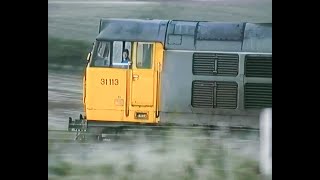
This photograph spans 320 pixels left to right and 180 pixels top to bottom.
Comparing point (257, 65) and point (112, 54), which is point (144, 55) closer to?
point (112, 54)

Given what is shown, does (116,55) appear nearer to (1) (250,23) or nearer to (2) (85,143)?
(2) (85,143)

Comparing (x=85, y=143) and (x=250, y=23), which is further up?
(x=250, y=23)

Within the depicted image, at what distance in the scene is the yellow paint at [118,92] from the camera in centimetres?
357

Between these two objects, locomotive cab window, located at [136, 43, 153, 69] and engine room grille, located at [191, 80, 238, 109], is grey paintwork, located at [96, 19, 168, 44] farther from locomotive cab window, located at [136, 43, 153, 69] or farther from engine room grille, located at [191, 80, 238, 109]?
engine room grille, located at [191, 80, 238, 109]

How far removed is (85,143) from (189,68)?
75 centimetres

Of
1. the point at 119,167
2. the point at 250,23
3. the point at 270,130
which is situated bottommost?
the point at 119,167

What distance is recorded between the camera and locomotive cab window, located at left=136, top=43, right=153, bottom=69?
3586 millimetres

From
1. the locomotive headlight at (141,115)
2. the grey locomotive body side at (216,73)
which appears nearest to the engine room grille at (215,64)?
the grey locomotive body side at (216,73)

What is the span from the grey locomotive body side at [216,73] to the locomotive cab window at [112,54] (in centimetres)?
23

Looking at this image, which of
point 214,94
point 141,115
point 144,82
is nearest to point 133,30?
point 144,82

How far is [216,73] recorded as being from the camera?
358 centimetres
